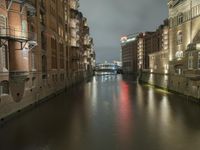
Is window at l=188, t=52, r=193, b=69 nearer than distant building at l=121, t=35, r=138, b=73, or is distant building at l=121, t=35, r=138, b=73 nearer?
window at l=188, t=52, r=193, b=69

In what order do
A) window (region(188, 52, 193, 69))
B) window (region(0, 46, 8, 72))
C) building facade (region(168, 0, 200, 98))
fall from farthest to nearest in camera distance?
window (region(188, 52, 193, 69)) < building facade (region(168, 0, 200, 98)) < window (region(0, 46, 8, 72))

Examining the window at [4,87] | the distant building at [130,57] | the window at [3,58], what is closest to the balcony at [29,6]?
the window at [3,58]

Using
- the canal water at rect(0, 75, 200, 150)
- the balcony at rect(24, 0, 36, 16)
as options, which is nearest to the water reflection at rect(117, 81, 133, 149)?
the canal water at rect(0, 75, 200, 150)

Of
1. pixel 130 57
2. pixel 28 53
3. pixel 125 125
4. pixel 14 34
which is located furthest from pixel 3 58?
pixel 130 57

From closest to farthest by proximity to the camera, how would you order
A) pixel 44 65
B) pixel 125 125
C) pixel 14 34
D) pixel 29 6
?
pixel 125 125 → pixel 14 34 → pixel 29 6 → pixel 44 65

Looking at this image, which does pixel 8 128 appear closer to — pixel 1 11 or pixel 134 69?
pixel 1 11

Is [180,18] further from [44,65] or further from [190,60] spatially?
[44,65]

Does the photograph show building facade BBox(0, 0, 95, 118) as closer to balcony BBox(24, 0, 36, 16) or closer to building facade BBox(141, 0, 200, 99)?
balcony BBox(24, 0, 36, 16)

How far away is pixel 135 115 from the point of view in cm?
2434

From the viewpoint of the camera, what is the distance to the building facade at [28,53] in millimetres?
21984

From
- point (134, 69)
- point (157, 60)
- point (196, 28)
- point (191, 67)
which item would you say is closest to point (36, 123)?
point (191, 67)

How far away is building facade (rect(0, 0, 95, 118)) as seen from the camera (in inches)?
866

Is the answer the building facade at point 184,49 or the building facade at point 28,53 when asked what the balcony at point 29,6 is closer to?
the building facade at point 28,53

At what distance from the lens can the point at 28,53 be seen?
1068 inches
